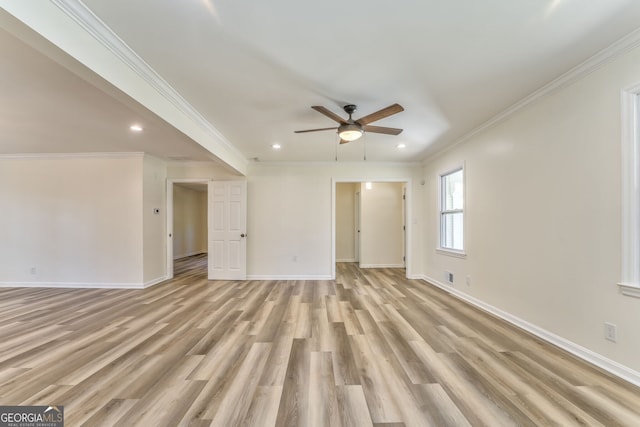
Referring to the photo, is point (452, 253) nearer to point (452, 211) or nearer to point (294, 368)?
point (452, 211)

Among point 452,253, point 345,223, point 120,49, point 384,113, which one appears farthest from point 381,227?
point 120,49

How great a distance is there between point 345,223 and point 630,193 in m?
6.31

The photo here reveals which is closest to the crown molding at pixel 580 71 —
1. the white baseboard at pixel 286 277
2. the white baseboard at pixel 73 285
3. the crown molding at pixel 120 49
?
the crown molding at pixel 120 49

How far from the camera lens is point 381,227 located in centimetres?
709

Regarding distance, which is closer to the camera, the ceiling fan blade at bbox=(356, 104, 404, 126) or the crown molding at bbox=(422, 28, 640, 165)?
the crown molding at bbox=(422, 28, 640, 165)

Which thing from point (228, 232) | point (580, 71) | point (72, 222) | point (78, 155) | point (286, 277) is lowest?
point (286, 277)

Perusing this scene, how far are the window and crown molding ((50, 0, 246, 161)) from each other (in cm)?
407

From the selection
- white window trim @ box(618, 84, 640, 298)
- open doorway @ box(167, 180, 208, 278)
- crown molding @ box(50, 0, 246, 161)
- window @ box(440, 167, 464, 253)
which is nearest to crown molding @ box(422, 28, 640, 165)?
white window trim @ box(618, 84, 640, 298)

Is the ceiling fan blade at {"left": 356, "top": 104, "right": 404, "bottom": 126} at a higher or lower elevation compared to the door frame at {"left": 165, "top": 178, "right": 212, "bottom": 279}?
higher

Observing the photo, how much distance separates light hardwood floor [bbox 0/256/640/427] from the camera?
165 cm

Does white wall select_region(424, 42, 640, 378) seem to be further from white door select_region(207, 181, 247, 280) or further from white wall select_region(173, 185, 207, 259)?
white wall select_region(173, 185, 207, 259)

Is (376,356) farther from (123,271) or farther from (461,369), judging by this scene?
(123,271)

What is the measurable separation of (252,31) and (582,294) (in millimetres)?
3383

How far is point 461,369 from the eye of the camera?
2.14 metres
